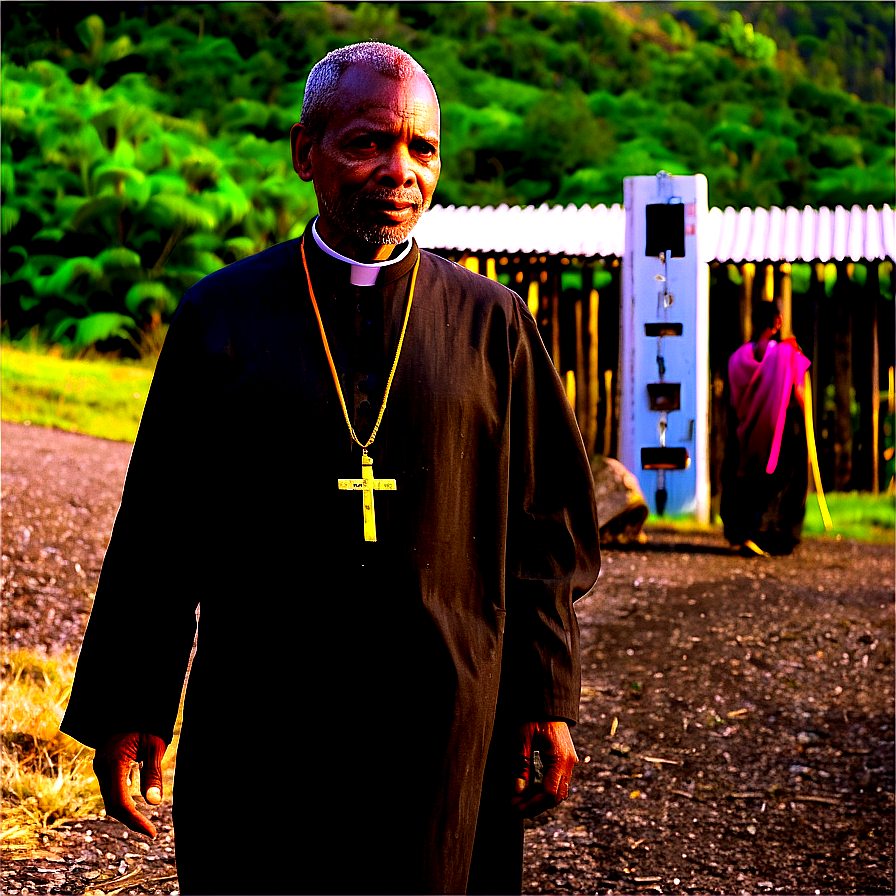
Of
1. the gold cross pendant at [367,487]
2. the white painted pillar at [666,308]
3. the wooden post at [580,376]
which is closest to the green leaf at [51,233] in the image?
the wooden post at [580,376]

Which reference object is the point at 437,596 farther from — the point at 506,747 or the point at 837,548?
the point at 837,548

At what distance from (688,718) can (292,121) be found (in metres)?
17.0

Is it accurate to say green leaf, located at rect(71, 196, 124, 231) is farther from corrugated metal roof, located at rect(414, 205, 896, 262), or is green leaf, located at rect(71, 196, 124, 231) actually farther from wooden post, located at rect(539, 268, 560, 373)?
wooden post, located at rect(539, 268, 560, 373)

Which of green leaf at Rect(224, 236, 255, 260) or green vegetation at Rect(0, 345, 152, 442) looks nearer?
green vegetation at Rect(0, 345, 152, 442)

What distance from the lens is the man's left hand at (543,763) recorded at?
212cm

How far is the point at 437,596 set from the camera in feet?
6.71

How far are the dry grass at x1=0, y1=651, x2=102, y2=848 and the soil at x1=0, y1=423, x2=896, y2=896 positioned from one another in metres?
0.08

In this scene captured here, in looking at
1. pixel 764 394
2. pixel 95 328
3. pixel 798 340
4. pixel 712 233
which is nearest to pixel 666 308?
pixel 712 233

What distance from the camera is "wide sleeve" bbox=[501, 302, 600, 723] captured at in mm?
2150

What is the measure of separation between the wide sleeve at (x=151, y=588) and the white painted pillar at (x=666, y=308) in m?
8.06

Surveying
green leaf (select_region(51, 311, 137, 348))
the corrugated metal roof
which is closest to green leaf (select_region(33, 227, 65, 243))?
green leaf (select_region(51, 311, 137, 348))

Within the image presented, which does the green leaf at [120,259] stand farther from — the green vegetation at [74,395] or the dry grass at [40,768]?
the dry grass at [40,768]

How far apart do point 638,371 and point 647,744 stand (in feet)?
16.5

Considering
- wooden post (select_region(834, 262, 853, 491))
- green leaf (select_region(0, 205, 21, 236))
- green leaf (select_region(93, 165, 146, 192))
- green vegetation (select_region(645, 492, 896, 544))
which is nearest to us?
green vegetation (select_region(645, 492, 896, 544))
